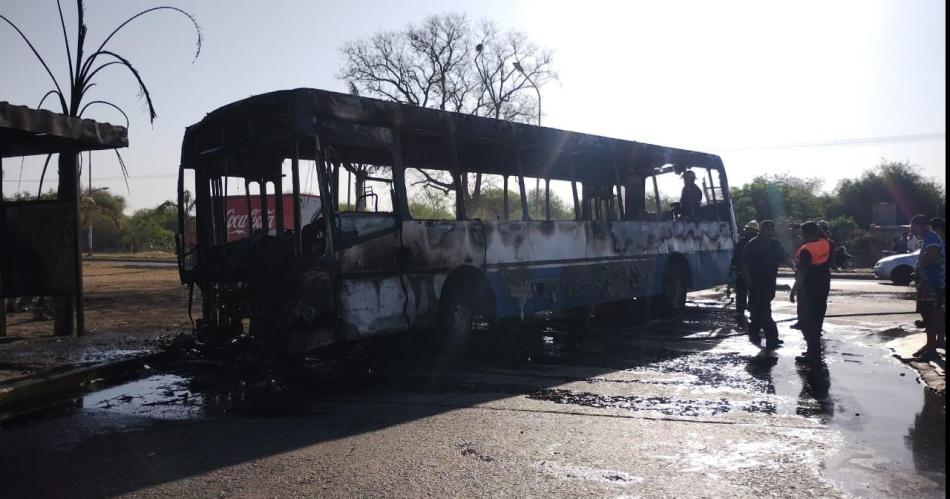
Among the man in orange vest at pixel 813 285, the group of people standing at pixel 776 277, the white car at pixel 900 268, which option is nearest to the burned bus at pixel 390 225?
the group of people standing at pixel 776 277

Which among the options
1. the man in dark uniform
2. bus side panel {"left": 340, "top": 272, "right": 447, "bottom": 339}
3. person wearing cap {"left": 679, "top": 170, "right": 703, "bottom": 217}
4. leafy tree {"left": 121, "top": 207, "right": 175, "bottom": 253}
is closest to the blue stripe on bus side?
person wearing cap {"left": 679, "top": 170, "right": 703, "bottom": 217}

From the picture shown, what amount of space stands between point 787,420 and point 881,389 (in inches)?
77.2

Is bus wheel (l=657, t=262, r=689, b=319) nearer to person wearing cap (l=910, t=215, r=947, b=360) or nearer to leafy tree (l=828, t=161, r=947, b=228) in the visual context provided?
person wearing cap (l=910, t=215, r=947, b=360)

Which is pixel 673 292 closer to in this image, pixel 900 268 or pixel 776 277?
pixel 776 277

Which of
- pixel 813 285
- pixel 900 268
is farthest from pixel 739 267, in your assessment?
pixel 900 268

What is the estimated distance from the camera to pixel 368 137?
27.0ft

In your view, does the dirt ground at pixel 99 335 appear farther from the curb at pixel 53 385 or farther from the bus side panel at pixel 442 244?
the bus side panel at pixel 442 244

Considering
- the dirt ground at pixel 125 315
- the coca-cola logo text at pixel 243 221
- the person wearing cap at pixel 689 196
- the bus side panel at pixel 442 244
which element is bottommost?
the dirt ground at pixel 125 315

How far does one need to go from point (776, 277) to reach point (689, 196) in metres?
4.40

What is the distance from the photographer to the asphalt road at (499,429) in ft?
14.5

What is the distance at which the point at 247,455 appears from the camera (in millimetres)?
5027

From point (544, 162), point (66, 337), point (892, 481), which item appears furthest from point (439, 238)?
point (66, 337)

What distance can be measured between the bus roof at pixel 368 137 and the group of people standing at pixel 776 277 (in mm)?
3054

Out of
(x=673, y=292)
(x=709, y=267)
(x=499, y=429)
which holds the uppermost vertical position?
(x=709, y=267)
